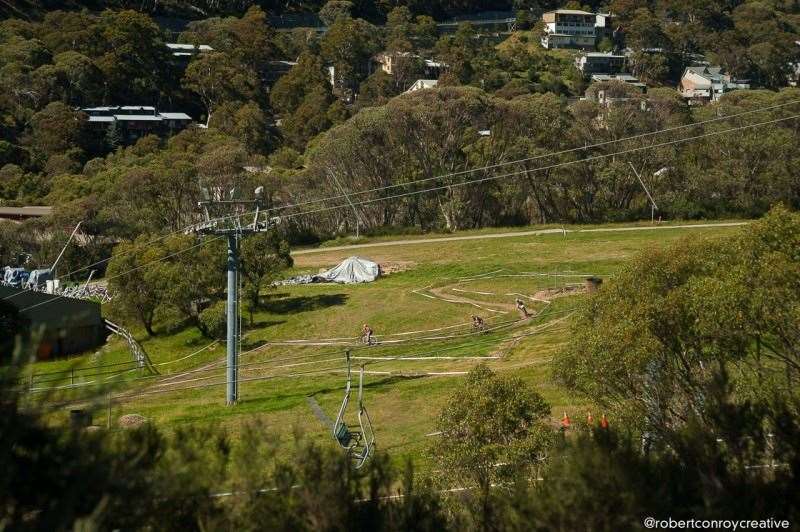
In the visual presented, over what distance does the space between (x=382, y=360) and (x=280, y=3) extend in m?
90.2

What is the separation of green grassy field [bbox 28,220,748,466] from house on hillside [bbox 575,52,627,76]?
170 ft

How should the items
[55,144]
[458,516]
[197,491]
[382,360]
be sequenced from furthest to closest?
1. [55,144]
2. [382,360]
3. [458,516]
4. [197,491]

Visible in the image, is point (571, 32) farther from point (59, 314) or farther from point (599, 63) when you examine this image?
point (59, 314)

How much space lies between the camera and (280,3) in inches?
4355

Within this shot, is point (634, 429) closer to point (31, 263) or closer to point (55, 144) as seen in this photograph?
point (31, 263)

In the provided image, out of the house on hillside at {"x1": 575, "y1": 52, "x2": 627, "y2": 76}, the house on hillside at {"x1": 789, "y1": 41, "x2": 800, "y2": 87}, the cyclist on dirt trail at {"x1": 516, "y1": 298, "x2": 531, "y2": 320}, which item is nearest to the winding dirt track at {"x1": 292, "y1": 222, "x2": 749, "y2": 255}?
the cyclist on dirt trail at {"x1": 516, "y1": 298, "x2": 531, "y2": 320}

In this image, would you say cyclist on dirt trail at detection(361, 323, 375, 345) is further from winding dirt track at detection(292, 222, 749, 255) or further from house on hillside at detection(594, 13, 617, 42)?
house on hillside at detection(594, 13, 617, 42)

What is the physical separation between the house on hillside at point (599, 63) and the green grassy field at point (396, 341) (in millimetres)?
51831

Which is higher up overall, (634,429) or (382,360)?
(634,429)

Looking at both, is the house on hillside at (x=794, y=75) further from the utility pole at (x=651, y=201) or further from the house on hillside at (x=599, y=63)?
the utility pole at (x=651, y=201)

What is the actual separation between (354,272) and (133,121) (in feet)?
134

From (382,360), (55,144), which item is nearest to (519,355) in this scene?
(382,360)

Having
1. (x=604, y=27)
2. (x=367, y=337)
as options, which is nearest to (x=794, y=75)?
(x=604, y=27)

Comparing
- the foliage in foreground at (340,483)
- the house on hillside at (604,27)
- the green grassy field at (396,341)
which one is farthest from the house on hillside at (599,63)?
the foliage in foreground at (340,483)
